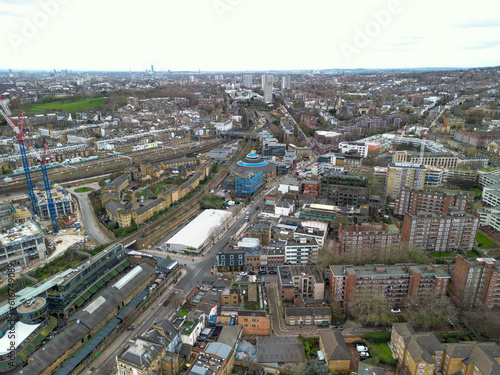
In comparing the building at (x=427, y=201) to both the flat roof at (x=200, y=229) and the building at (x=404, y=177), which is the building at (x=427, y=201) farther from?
the flat roof at (x=200, y=229)

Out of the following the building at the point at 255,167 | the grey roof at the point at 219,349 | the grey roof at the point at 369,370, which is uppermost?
the building at the point at 255,167

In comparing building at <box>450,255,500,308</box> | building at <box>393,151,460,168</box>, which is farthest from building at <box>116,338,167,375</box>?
building at <box>393,151,460,168</box>

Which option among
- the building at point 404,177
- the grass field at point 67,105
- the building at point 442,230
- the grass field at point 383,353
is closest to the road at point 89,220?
the grass field at point 383,353

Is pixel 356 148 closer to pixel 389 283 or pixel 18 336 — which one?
pixel 389 283

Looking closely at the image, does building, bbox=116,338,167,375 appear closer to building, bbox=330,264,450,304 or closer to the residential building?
building, bbox=330,264,450,304

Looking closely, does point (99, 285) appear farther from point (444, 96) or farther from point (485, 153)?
point (444, 96)

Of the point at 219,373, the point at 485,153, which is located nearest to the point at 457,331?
the point at 219,373
